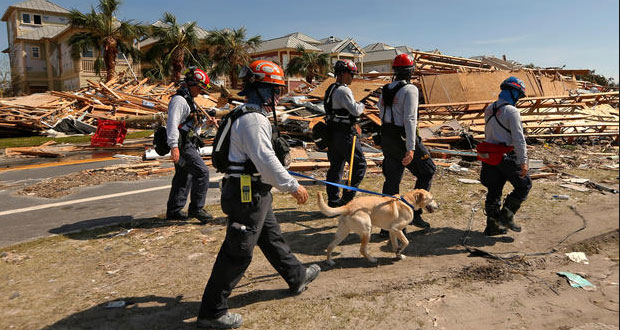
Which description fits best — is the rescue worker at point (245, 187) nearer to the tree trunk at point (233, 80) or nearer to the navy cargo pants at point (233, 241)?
the navy cargo pants at point (233, 241)

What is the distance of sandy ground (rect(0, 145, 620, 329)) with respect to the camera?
3264 mm

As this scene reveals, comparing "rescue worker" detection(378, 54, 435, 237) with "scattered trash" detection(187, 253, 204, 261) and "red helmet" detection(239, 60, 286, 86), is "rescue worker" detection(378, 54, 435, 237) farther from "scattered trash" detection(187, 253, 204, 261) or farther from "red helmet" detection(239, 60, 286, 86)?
"scattered trash" detection(187, 253, 204, 261)

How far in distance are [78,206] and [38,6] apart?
180ft

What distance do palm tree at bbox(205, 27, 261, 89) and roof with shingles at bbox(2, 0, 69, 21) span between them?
2685 centimetres

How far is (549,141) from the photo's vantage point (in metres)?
13.0

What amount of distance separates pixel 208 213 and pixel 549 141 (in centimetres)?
1171

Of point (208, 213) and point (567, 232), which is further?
point (208, 213)

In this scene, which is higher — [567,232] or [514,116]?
[514,116]

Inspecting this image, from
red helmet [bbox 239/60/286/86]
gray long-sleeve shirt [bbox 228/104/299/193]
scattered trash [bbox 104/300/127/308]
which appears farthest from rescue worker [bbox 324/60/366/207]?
scattered trash [bbox 104/300/127/308]

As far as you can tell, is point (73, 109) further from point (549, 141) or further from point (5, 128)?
point (549, 141)

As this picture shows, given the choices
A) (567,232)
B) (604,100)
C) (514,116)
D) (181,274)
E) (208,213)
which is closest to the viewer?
(181,274)

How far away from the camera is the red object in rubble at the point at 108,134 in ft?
45.0

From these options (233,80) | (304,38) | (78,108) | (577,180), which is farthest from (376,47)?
(577,180)

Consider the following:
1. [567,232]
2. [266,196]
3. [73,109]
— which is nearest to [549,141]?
[567,232]
